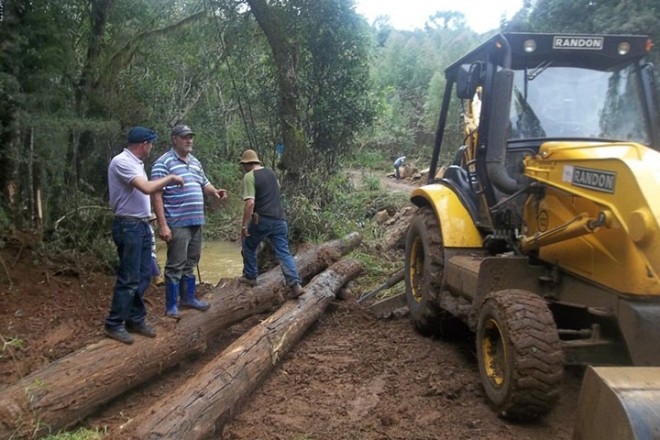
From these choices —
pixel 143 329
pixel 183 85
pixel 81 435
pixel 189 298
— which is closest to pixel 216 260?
pixel 183 85

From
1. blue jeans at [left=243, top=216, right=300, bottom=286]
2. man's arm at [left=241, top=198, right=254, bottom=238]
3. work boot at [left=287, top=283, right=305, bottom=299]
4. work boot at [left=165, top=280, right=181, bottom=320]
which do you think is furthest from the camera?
work boot at [left=287, top=283, right=305, bottom=299]

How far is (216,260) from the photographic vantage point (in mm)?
14266

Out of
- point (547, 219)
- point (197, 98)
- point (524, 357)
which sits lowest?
point (524, 357)

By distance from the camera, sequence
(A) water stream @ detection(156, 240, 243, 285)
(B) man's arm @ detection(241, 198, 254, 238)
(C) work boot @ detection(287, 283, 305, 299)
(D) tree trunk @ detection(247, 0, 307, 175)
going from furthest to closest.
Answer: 1. (A) water stream @ detection(156, 240, 243, 285)
2. (D) tree trunk @ detection(247, 0, 307, 175)
3. (C) work boot @ detection(287, 283, 305, 299)
4. (B) man's arm @ detection(241, 198, 254, 238)

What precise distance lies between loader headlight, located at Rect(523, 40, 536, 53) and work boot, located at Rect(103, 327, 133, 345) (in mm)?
4184

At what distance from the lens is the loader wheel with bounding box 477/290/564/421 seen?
370 cm

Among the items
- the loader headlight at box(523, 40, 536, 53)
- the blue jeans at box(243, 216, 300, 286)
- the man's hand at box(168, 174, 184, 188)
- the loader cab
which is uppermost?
the loader headlight at box(523, 40, 536, 53)

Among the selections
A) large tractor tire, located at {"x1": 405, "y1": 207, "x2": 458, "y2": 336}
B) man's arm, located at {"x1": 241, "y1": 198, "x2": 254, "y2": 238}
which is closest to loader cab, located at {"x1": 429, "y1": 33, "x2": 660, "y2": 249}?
large tractor tire, located at {"x1": 405, "y1": 207, "x2": 458, "y2": 336}

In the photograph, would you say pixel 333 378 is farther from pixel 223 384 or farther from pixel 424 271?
pixel 424 271

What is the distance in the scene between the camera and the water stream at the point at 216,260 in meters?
12.1

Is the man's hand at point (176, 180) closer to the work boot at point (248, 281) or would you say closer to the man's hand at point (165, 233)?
the man's hand at point (165, 233)

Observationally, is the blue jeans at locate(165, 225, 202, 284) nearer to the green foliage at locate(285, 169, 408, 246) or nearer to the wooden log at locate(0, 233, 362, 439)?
the wooden log at locate(0, 233, 362, 439)

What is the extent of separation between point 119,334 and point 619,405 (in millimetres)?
3875

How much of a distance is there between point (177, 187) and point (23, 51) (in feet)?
11.2
